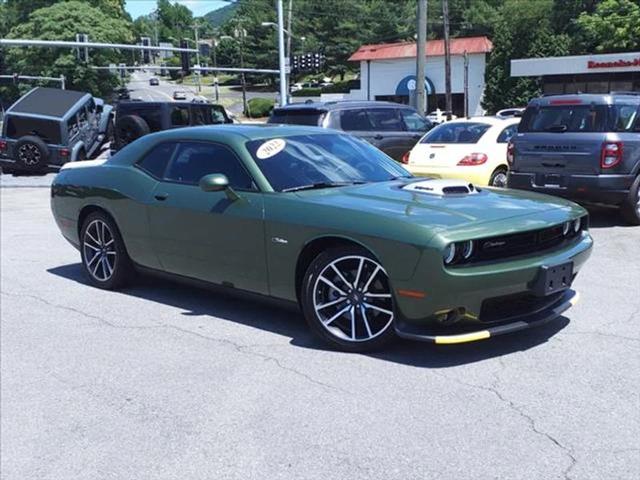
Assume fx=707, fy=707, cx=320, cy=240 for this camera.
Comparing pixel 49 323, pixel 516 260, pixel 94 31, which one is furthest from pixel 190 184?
pixel 94 31

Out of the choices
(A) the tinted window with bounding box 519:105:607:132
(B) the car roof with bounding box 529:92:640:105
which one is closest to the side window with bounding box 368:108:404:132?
(A) the tinted window with bounding box 519:105:607:132

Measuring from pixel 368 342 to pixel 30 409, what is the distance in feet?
6.87

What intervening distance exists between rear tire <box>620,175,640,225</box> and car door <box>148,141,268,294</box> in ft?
19.0

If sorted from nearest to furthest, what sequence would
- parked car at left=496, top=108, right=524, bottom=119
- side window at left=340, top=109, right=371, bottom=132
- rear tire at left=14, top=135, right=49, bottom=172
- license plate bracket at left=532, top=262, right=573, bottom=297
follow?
license plate bracket at left=532, top=262, right=573, bottom=297, side window at left=340, top=109, right=371, bottom=132, parked car at left=496, top=108, right=524, bottom=119, rear tire at left=14, top=135, right=49, bottom=172

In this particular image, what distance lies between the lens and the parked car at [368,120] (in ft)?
39.5

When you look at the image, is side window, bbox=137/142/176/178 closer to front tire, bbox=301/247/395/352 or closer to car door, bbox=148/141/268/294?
car door, bbox=148/141/268/294

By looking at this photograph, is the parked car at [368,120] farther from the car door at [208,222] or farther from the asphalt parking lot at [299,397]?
the asphalt parking lot at [299,397]

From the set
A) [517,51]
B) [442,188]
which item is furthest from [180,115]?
[517,51]

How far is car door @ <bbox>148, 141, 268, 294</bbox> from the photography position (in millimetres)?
5129

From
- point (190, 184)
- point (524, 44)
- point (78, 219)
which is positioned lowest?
point (78, 219)

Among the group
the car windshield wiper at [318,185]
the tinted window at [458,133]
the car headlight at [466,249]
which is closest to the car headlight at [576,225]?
the car headlight at [466,249]

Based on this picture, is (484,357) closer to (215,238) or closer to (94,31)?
(215,238)

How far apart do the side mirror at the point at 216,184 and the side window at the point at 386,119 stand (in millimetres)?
8005

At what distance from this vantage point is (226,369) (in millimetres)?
4543
